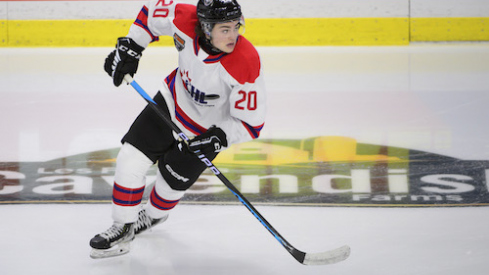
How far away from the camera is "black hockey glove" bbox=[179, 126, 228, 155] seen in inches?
94.0

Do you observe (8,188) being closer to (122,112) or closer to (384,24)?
(122,112)

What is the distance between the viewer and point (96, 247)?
2521 mm

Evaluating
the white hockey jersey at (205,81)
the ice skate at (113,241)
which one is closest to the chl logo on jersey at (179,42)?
the white hockey jersey at (205,81)

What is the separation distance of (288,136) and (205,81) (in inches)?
81.6

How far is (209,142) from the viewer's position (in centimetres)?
238

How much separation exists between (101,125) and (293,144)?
52.6 inches

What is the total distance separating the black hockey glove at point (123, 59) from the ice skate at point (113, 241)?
0.54 meters

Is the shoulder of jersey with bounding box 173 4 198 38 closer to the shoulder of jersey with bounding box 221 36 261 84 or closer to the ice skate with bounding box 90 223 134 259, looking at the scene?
the shoulder of jersey with bounding box 221 36 261 84

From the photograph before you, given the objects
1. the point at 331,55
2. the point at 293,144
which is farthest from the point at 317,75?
the point at 293,144

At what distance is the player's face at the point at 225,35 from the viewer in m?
2.38

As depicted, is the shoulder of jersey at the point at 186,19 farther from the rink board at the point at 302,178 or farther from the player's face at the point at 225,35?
the rink board at the point at 302,178

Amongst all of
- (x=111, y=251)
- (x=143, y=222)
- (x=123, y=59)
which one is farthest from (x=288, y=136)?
(x=111, y=251)

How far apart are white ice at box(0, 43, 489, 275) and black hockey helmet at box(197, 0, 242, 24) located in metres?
0.84

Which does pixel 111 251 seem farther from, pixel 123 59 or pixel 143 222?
pixel 123 59
